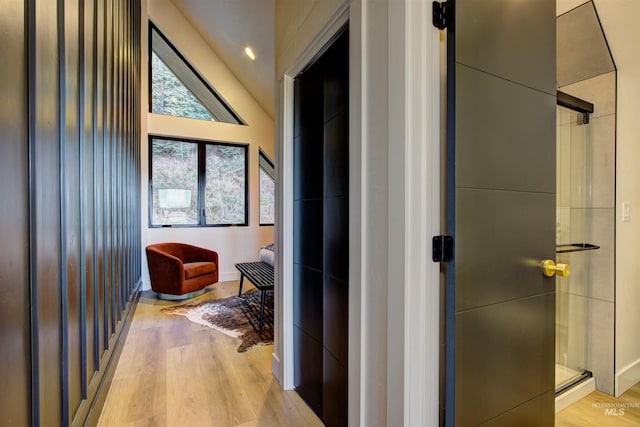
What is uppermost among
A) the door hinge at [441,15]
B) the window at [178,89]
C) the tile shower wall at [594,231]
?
the window at [178,89]

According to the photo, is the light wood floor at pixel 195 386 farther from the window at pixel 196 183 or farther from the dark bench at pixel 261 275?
the window at pixel 196 183

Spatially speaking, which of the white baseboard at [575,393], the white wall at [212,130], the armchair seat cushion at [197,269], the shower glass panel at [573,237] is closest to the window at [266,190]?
the white wall at [212,130]

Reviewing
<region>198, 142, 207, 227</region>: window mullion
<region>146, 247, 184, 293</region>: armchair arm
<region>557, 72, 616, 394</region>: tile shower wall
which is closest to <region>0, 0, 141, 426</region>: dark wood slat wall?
<region>146, 247, 184, 293</region>: armchair arm

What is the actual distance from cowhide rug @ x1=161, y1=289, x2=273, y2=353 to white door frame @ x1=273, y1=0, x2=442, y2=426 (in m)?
1.85

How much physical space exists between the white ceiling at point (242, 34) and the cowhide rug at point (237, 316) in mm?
3043

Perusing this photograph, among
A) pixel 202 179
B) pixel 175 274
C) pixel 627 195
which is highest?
pixel 202 179

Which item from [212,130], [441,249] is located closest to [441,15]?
[441,249]

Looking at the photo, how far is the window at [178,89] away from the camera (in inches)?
193

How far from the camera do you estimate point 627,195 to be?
75.7 inches

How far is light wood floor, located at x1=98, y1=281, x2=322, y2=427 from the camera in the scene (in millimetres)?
1737

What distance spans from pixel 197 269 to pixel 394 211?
3.81 m

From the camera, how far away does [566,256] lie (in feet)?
6.31

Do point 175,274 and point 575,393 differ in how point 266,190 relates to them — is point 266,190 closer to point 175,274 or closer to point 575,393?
point 175,274

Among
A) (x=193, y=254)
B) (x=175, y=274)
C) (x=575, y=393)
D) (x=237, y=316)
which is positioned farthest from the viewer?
(x=193, y=254)
